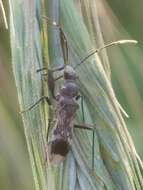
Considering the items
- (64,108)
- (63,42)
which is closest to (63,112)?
(64,108)

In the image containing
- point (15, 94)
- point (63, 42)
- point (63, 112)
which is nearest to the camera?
point (63, 42)

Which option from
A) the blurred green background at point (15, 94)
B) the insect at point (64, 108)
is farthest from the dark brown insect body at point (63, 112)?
the blurred green background at point (15, 94)

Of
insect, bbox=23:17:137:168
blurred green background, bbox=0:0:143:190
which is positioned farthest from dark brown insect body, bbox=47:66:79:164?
blurred green background, bbox=0:0:143:190

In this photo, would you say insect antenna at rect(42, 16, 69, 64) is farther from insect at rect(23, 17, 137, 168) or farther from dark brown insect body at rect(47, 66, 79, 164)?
dark brown insect body at rect(47, 66, 79, 164)

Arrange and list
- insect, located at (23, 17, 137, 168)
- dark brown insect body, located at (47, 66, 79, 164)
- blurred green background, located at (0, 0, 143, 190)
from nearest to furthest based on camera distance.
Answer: insect, located at (23, 17, 137, 168), dark brown insect body, located at (47, 66, 79, 164), blurred green background, located at (0, 0, 143, 190)

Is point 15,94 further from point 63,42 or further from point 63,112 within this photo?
point 63,42

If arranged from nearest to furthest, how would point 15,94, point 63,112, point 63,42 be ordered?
point 63,42 → point 63,112 → point 15,94

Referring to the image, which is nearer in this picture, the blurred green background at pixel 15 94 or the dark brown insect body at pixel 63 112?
the dark brown insect body at pixel 63 112

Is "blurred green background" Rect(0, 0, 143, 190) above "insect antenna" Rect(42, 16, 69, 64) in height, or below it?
below

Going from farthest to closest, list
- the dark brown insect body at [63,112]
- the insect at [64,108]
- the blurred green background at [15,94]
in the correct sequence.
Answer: the blurred green background at [15,94]
the dark brown insect body at [63,112]
the insect at [64,108]

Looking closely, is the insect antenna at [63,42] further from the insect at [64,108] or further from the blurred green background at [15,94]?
the blurred green background at [15,94]

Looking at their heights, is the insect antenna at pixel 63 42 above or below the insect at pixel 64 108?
above

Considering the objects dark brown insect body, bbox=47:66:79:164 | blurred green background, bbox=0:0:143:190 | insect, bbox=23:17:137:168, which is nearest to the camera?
insect, bbox=23:17:137:168
